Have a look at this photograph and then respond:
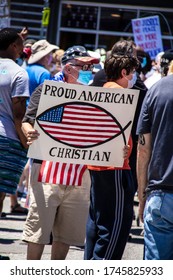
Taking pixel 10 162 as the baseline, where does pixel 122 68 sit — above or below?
above

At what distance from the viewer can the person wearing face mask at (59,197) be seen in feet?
21.3

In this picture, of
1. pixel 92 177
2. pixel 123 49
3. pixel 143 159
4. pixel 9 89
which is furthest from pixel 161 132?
pixel 9 89

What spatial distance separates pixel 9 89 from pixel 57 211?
1250 millimetres

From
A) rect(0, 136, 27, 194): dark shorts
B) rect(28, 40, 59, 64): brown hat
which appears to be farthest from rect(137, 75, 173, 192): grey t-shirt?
rect(28, 40, 59, 64): brown hat

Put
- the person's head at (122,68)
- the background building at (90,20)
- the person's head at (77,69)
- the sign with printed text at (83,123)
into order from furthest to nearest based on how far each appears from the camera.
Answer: the background building at (90,20), the person's head at (77,69), the person's head at (122,68), the sign with printed text at (83,123)

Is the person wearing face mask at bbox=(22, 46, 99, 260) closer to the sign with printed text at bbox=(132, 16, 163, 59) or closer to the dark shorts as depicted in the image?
the dark shorts

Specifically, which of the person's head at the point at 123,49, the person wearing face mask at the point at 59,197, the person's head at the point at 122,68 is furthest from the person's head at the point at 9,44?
the person's head at the point at 122,68

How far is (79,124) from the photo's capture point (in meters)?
6.04

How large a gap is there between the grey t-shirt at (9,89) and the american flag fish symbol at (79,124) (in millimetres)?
1325

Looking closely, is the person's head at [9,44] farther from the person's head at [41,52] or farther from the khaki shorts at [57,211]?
the person's head at [41,52]

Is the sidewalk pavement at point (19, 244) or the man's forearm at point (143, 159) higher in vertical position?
the man's forearm at point (143, 159)

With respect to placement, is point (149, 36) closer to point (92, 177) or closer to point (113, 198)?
point (92, 177)
